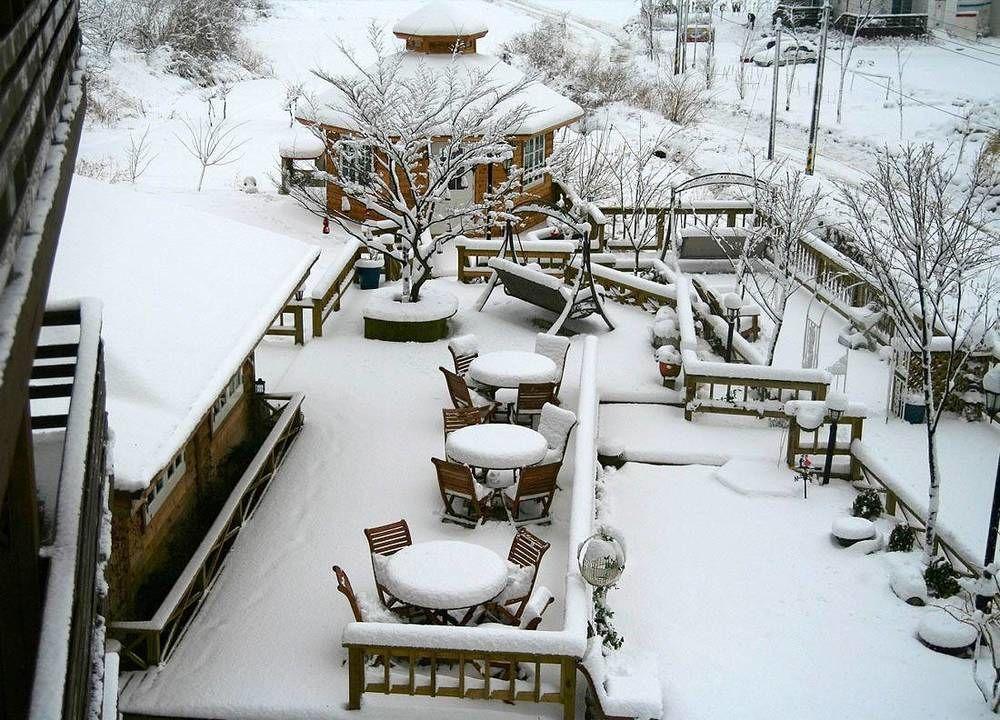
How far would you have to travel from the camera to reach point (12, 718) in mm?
5691

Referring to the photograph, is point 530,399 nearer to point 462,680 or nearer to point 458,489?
point 458,489

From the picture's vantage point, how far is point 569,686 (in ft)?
29.1

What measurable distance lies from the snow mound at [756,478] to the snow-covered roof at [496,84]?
528 inches

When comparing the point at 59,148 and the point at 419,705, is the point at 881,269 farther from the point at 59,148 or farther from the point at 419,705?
the point at 59,148

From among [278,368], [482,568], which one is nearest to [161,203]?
[278,368]

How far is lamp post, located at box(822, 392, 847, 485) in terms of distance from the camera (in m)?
13.5

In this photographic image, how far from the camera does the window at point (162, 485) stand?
32.8 ft

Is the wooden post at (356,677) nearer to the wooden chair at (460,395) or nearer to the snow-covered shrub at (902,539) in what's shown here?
the wooden chair at (460,395)

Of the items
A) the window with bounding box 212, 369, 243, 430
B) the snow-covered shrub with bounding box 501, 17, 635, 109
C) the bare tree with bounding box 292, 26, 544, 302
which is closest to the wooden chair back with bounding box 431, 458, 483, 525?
the window with bounding box 212, 369, 243, 430

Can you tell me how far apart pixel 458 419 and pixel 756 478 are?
3.55 metres

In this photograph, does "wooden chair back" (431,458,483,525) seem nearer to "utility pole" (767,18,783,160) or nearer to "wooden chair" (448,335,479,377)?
"wooden chair" (448,335,479,377)

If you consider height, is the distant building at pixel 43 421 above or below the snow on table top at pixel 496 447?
above

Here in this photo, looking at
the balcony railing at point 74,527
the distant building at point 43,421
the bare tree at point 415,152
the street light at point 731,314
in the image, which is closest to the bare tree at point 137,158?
the bare tree at point 415,152

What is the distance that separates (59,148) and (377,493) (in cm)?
745
